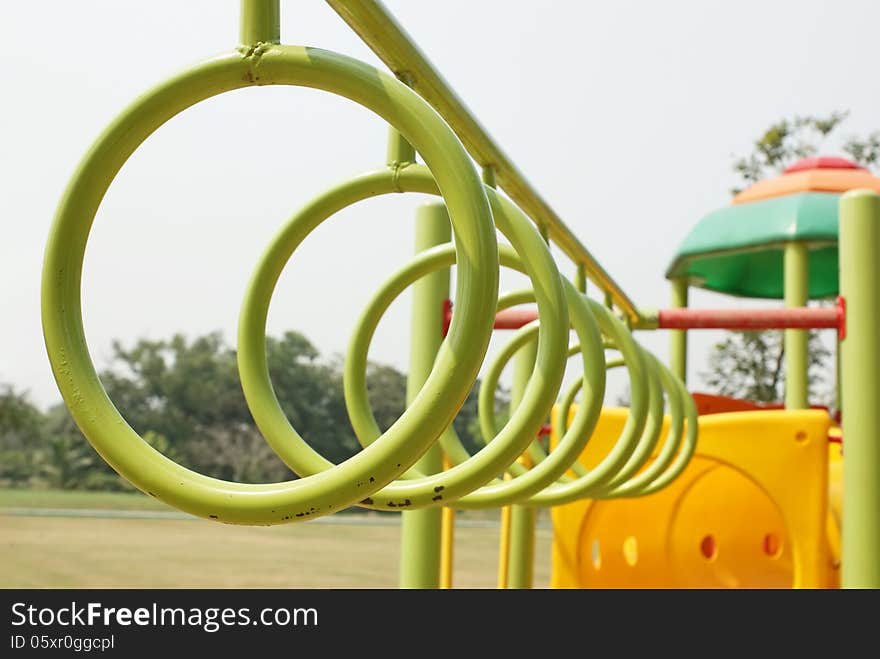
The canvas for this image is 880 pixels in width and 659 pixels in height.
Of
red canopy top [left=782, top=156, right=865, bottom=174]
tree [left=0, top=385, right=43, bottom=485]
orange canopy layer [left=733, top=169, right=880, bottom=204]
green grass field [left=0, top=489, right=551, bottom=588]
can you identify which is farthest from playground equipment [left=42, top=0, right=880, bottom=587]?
tree [left=0, top=385, right=43, bottom=485]

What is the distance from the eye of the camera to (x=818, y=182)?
16.1 feet

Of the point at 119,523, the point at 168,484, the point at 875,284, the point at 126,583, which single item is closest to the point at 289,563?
the point at 126,583

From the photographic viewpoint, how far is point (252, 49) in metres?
0.61

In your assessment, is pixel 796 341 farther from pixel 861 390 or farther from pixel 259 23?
pixel 259 23

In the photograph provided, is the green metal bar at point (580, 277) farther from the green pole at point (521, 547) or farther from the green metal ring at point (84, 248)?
the green metal ring at point (84, 248)

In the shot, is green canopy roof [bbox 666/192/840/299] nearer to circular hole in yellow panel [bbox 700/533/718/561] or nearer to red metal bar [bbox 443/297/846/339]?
circular hole in yellow panel [bbox 700/533/718/561]

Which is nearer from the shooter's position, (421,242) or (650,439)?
(650,439)

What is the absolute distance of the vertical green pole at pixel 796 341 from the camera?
13.3 feet

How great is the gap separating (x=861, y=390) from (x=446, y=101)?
1.36 m

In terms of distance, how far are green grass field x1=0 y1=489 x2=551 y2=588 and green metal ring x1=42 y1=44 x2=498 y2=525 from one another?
6333 millimetres

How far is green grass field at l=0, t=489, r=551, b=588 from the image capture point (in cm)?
735

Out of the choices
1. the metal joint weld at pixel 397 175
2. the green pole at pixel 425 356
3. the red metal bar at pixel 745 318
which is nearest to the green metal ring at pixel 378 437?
the metal joint weld at pixel 397 175

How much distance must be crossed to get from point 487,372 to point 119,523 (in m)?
11.6
